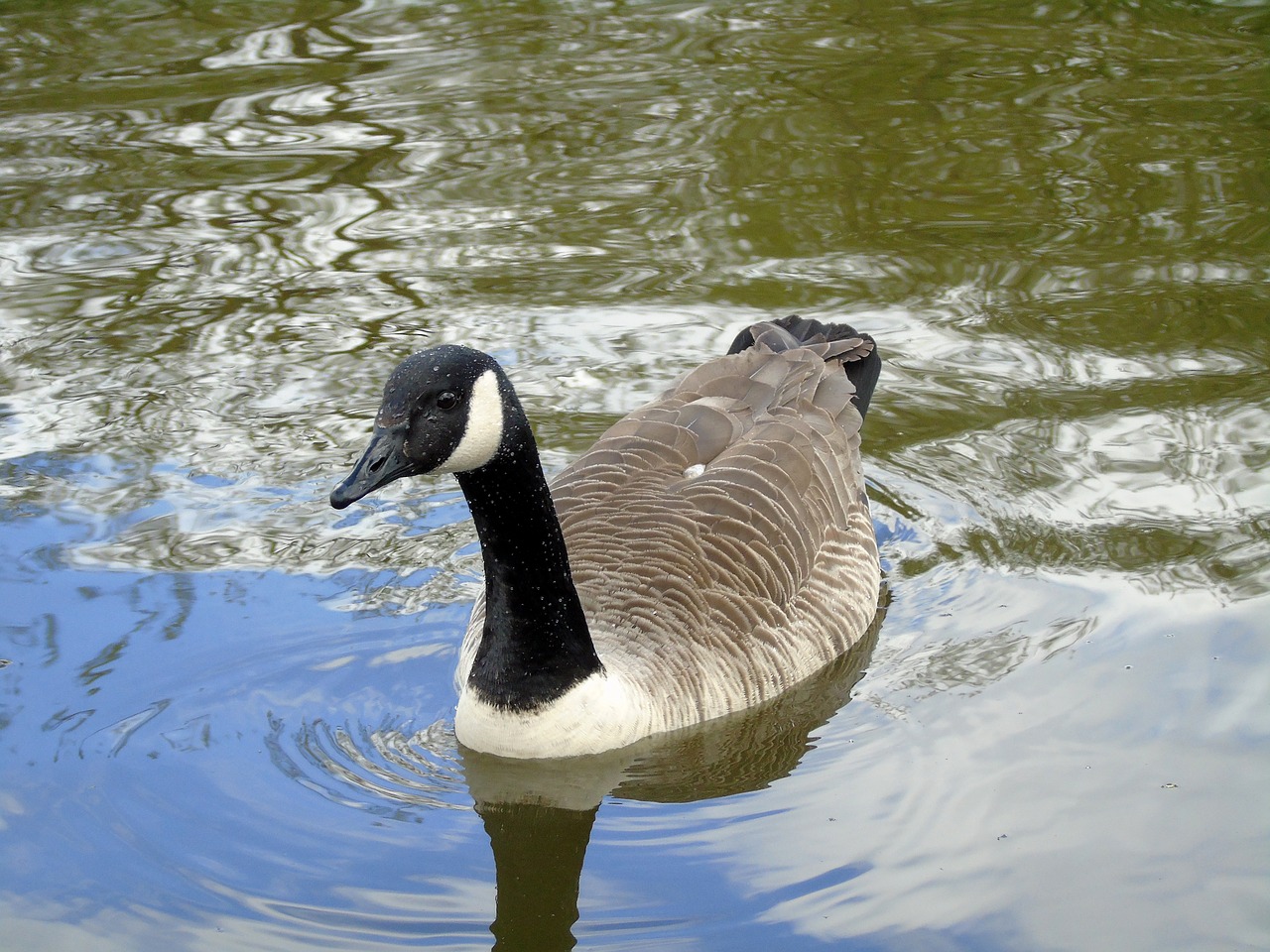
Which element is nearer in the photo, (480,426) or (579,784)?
(480,426)

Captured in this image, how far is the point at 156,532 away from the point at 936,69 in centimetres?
809

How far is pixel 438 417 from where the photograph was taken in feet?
16.3

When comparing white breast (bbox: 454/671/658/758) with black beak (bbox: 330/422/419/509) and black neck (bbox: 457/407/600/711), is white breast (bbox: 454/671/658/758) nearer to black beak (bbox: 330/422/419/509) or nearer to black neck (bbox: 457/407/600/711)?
black neck (bbox: 457/407/600/711)

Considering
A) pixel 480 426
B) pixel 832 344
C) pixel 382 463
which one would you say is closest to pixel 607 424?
pixel 832 344

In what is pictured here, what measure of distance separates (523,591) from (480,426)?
2.28 ft

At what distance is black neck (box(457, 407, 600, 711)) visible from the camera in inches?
210

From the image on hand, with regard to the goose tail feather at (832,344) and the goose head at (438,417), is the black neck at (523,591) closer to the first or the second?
the goose head at (438,417)

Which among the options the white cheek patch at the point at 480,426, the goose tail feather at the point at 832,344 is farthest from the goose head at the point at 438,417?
the goose tail feather at the point at 832,344

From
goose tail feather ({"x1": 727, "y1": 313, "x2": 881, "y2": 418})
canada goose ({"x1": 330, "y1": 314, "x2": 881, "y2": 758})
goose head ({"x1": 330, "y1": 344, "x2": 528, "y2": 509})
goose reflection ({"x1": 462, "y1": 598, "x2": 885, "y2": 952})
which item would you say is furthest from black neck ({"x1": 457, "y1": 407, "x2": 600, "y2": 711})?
goose tail feather ({"x1": 727, "y1": 313, "x2": 881, "y2": 418})

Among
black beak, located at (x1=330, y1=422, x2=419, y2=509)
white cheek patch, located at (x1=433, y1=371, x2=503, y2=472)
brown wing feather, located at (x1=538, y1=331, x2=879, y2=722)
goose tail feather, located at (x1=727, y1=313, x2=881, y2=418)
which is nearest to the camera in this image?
black beak, located at (x1=330, y1=422, x2=419, y2=509)

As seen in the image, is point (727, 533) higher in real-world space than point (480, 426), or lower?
lower

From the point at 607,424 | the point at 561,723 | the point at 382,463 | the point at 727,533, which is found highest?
the point at 382,463

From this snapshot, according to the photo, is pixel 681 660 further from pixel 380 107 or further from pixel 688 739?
pixel 380 107

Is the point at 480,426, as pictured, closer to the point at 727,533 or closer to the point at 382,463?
the point at 382,463
